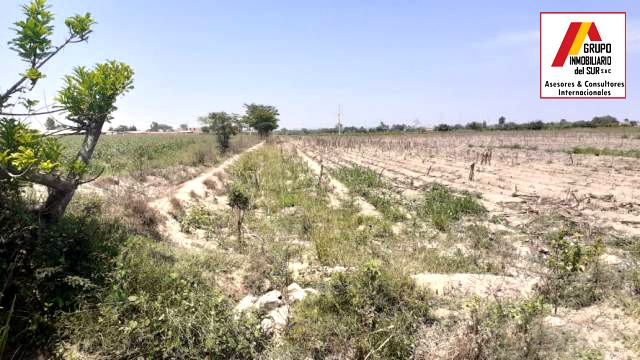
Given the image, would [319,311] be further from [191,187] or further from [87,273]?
[191,187]

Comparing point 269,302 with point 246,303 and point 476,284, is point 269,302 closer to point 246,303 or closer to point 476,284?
point 246,303

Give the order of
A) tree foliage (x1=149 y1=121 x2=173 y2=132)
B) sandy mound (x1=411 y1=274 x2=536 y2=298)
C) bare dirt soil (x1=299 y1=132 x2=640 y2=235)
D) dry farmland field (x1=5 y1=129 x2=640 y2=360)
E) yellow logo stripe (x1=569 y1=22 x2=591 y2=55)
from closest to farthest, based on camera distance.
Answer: dry farmland field (x1=5 y1=129 x2=640 y2=360) → sandy mound (x1=411 y1=274 x2=536 y2=298) → bare dirt soil (x1=299 y1=132 x2=640 y2=235) → yellow logo stripe (x1=569 y1=22 x2=591 y2=55) → tree foliage (x1=149 y1=121 x2=173 y2=132)

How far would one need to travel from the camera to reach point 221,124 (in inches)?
901

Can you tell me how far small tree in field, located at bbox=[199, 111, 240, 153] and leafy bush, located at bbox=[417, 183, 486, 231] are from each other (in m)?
17.4

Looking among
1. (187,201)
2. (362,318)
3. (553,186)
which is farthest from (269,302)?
(553,186)

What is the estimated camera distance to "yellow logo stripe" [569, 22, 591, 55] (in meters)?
11.9

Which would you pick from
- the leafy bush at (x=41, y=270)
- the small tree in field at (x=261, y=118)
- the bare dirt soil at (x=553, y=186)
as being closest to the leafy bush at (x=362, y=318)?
the leafy bush at (x=41, y=270)

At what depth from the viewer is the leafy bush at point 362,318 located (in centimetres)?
299

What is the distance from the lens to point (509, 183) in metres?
10.8

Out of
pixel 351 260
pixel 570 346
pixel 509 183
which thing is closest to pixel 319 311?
pixel 351 260

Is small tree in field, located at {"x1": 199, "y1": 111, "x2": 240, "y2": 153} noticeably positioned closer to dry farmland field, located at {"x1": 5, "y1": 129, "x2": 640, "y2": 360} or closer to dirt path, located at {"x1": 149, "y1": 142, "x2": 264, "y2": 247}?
dirt path, located at {"x1": 149, "y1": 142, "x2": 264, "y2": 247}

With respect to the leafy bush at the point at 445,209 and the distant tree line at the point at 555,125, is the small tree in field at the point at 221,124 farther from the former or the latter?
the distant tree line at the point at 555,125

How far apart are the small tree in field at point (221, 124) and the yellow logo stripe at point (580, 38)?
60.5 feet

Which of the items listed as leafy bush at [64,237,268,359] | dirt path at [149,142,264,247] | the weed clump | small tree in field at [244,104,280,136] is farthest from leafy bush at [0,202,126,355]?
small tree in field at [244,104,280,136]
